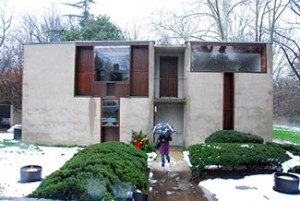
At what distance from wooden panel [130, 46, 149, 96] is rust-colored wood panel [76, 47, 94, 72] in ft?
7.73

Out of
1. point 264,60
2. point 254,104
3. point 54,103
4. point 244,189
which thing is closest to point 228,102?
point 254,104

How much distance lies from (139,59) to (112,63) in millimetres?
1483

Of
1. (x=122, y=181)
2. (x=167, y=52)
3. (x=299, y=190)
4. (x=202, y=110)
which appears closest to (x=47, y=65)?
(x=167, y=52)

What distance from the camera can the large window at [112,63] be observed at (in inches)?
543

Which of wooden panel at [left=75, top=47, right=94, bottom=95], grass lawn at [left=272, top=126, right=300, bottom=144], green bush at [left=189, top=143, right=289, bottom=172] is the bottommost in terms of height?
grass lawn at [left=272, top=126, right=300, bottom=144]

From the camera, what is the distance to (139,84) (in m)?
13.9

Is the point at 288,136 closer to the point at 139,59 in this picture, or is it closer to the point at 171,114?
the point at 171,114

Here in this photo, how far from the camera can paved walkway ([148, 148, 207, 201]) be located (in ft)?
21.8

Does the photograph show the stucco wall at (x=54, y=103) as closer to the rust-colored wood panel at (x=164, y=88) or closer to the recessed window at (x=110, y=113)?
the recessed window at (x=110, y=113)

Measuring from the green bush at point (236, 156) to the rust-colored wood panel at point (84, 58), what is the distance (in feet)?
26.7

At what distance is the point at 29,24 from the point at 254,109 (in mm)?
27151

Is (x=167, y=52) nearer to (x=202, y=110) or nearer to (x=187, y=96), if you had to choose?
(x=187, y=96)

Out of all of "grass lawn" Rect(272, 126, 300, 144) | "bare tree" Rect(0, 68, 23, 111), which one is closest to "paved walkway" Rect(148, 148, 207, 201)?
"grass lawn" Rect(272, 126, 300, 144)

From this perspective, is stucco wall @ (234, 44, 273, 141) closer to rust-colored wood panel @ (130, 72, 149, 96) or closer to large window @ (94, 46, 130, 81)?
rust-colored wood panel @ (130, 72, 149, 96)
